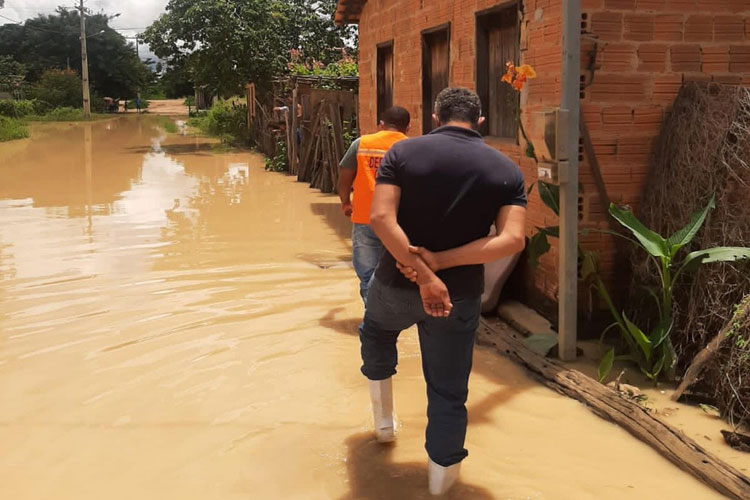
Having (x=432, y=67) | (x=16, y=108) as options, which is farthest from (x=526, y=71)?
(x=16, y=108)

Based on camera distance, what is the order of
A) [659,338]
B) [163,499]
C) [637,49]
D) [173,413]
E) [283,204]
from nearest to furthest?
[163,499] < [173,413] < [659,338] < [637,49] < [283,204]

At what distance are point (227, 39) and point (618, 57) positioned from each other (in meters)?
20.4

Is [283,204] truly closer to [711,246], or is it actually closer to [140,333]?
[140,333]

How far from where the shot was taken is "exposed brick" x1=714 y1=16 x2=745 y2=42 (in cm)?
645

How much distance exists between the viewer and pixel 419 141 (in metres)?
3.67

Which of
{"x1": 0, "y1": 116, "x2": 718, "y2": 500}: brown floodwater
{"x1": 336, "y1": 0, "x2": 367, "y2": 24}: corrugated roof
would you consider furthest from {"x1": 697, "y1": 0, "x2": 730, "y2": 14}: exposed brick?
{"x1": 336, "y1": 0, "x2": 367, "y2": 24}: corrugated roof

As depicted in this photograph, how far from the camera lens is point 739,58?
651cm

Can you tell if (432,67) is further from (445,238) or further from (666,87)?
(445,238)

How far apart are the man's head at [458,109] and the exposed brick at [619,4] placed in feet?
9.54

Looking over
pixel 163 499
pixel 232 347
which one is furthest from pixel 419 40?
pixel 163 499

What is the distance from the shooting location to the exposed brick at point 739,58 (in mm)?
6500

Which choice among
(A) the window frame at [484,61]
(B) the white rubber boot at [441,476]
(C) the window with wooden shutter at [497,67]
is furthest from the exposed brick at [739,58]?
(B) the white rubber boot at [441,476]

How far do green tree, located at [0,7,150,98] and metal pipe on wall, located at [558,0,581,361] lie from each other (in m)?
60.2

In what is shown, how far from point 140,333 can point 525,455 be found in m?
3.56
